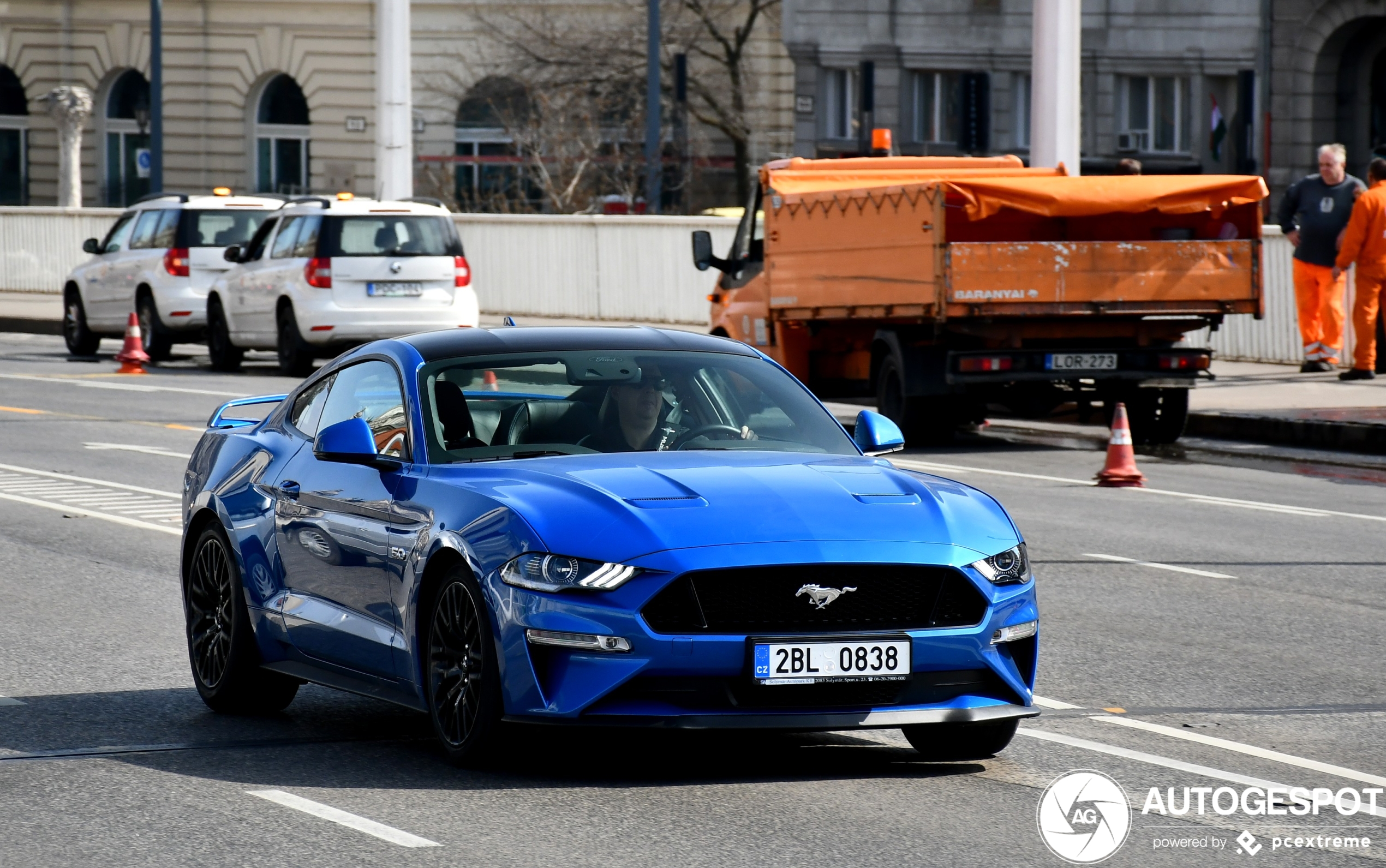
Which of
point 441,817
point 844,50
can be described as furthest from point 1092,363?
point 844,50

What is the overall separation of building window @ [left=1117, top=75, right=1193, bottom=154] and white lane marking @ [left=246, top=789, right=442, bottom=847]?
161 feet

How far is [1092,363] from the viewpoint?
18.3m

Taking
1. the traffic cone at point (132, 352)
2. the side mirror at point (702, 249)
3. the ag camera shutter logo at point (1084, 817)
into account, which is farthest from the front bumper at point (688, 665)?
the traffic cone at point (132, 352)

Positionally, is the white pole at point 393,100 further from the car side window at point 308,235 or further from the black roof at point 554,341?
the black roof at point 554,341

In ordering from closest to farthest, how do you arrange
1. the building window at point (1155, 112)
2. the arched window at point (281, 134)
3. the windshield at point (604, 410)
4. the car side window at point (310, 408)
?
the windshield at point (604, 410) → the car side window at point (310, 408) → the building window at point (1155, 112) → the arched window at point (281, 134)

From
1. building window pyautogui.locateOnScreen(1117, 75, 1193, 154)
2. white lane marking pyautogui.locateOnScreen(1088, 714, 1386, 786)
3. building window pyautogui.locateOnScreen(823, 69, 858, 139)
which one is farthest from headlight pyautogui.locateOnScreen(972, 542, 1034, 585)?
building window pyautogui.locateOnScreen(1117, 75, 1193, 154)

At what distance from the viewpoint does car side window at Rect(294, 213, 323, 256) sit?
2552 cm

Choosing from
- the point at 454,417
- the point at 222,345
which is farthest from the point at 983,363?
the point at 222,345

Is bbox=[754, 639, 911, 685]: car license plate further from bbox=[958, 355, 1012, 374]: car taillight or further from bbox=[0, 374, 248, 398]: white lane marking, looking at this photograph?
bbox=[0, 374, 248, 398]: white lane marking

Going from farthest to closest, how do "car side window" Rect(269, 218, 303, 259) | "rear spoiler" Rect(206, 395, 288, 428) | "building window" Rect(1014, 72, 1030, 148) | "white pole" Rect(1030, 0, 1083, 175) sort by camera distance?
"building window" Rect(1014, 72, 1030, 148)
"white pole" Rect(1030, 0, 1083, 175)
"car side window" Rect(269, 218, 303, 259)
"rear spoiler" Rect(206, 395, 288, 428)

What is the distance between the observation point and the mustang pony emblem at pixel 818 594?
20.7ft

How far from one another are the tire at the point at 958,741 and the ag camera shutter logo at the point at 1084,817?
248 millimetres

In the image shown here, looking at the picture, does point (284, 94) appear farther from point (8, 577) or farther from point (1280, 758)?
point (1280, 758)

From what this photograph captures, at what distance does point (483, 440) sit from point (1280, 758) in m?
2.62
